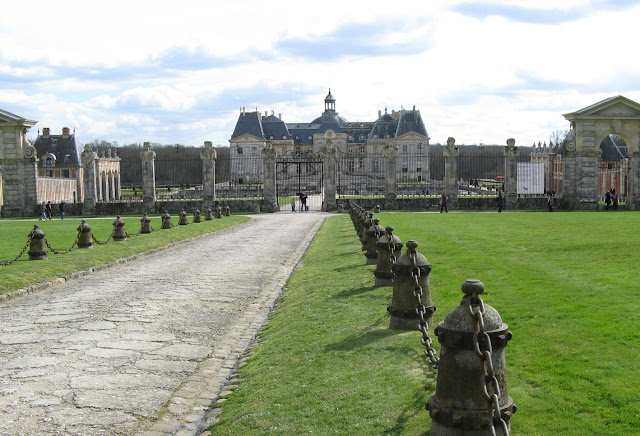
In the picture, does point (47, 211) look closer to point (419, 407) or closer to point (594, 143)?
point (594, 143)

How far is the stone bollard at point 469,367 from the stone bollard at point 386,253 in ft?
15.5

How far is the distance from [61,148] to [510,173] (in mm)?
49747

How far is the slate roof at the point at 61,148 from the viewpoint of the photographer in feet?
229

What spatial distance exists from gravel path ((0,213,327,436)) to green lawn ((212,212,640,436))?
1.50 ft

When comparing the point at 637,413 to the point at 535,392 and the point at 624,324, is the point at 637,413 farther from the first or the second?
the point at 624,324

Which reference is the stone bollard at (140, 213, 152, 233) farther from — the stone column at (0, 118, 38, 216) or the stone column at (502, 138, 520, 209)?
the stone column at (502, 138, 520, 209)

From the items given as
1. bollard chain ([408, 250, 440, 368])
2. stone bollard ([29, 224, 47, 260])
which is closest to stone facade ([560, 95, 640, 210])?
stone bollard ([29, 224, 47, 260])

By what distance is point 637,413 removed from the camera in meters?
4.37

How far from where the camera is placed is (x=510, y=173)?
37750mm

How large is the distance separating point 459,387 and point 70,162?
71215 mm

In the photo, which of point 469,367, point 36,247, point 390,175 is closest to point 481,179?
point 390,175

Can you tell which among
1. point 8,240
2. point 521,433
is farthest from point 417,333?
point 8,240

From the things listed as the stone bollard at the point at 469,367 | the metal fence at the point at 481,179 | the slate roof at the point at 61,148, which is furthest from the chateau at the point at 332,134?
the stone bollard at the point at 469,367

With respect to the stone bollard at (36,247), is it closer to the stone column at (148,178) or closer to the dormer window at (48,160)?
the stone column at (148,178)
